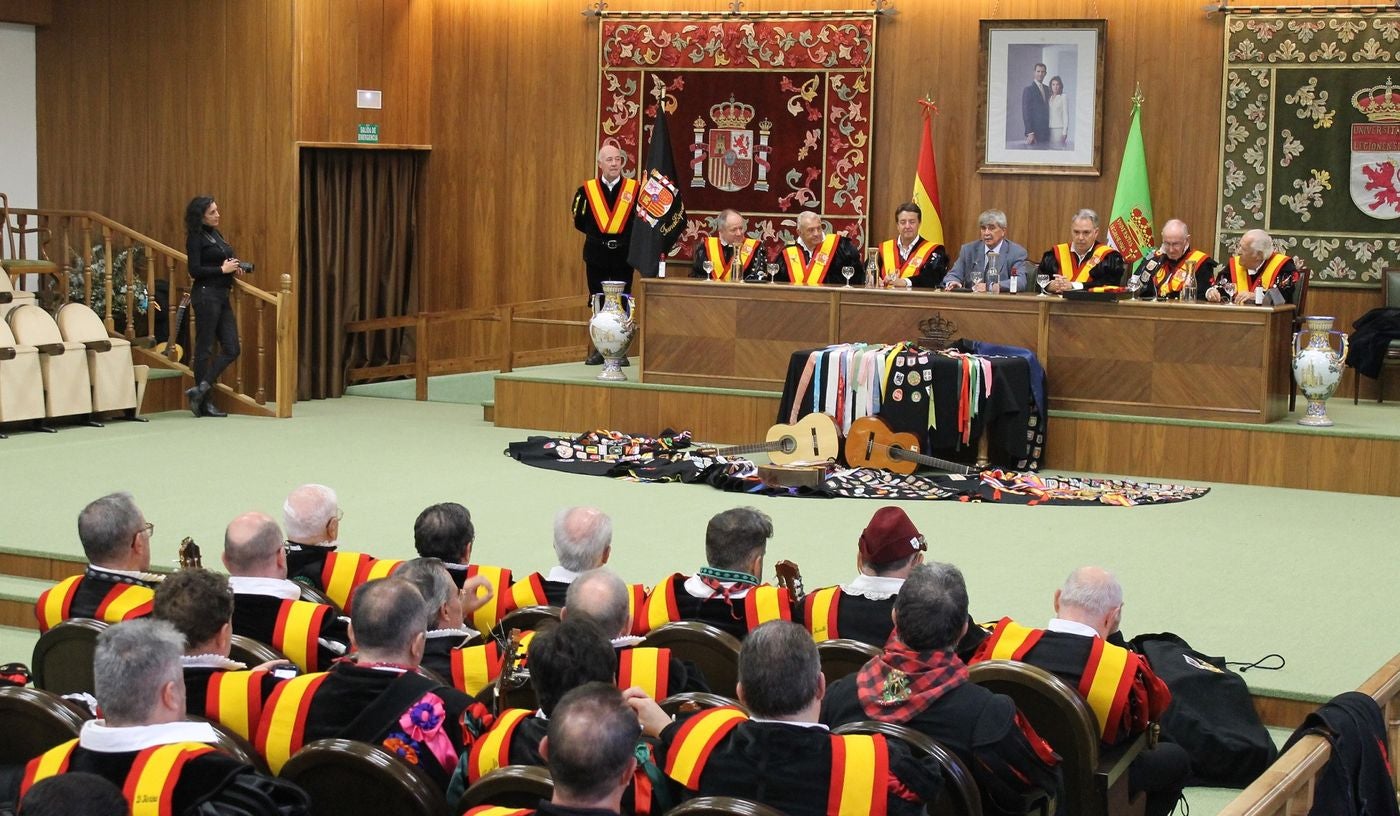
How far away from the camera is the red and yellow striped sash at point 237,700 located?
3527 millimetres

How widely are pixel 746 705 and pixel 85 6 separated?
33.9 feet

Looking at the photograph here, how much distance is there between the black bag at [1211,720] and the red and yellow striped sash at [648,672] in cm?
148

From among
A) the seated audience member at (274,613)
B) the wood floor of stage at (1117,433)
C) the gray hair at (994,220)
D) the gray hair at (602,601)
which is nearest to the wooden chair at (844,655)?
the gray hair at (602,601)

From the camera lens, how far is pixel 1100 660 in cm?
388

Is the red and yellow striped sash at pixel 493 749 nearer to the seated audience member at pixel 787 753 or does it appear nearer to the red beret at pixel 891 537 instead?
the seated audience member at pixel 787 753

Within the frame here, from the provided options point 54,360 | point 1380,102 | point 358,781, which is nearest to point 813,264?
point 1380,102

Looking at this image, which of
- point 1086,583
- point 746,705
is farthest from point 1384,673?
point 746,705

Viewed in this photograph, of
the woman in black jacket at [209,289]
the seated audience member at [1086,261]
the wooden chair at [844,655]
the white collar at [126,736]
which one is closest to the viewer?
the white collar at [126,736]

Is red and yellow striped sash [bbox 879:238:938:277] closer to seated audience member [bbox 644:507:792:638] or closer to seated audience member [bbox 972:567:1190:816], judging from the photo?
seated audience member [bbox 644:507:792:638]

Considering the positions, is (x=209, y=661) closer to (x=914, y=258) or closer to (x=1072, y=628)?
(x=1072, y=628)

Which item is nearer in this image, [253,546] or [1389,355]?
[253,546]

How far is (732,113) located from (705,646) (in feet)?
28.2

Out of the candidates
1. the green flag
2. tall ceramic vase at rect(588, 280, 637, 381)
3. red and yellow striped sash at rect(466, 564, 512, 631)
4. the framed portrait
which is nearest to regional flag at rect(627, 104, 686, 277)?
tall ceramic vase at rect(588, 280, 637, 381)

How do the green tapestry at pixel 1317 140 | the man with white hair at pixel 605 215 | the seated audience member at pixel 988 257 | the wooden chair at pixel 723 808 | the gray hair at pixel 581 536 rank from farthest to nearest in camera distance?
the man with white hair at pixel 605 215
the green tapestry at pixel 1317 140
the seated audience member at pixel 988 257
the gray hair at pixel 581 536
the wooden chair at pixel 723 808
